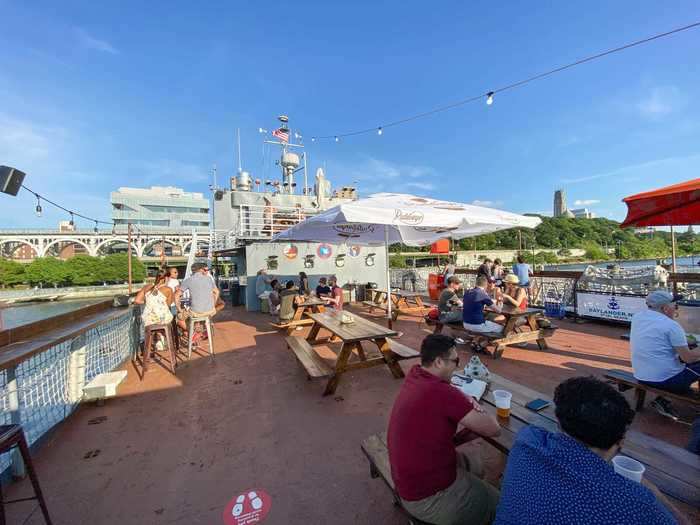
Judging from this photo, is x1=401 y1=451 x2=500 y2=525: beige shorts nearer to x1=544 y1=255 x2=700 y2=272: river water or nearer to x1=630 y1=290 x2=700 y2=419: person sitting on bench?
x1=630 y1=290 x2=700 y2=419: person sitting on bench

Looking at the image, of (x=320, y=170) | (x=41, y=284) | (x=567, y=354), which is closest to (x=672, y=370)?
(x=567, y=354)

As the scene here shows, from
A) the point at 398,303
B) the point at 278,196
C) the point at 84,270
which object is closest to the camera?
the point at 398,303

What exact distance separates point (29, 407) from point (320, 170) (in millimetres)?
16017

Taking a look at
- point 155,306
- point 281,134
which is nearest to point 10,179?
point 155,306

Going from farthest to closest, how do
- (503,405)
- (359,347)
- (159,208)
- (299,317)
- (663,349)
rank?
1. (159,208)
2. (299,317)
3. (359,347)
4. (663,349)
5. (503,405)

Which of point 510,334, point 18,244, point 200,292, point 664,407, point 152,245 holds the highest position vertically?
point 18,244

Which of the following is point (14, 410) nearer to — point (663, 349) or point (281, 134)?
point (663, 349)

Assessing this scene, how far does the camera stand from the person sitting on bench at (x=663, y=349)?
290 centimetres

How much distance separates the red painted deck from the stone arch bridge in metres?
60.3

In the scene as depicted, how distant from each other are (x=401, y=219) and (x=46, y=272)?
7111 centimetres

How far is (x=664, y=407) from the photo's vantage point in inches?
129

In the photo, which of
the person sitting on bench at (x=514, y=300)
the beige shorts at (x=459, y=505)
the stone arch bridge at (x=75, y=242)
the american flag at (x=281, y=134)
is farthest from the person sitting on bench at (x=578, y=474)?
the stone arch bridge at (x=75, y=242)

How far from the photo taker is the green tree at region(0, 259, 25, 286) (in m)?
49.9

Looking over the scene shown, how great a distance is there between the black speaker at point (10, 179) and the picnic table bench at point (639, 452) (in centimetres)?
726
